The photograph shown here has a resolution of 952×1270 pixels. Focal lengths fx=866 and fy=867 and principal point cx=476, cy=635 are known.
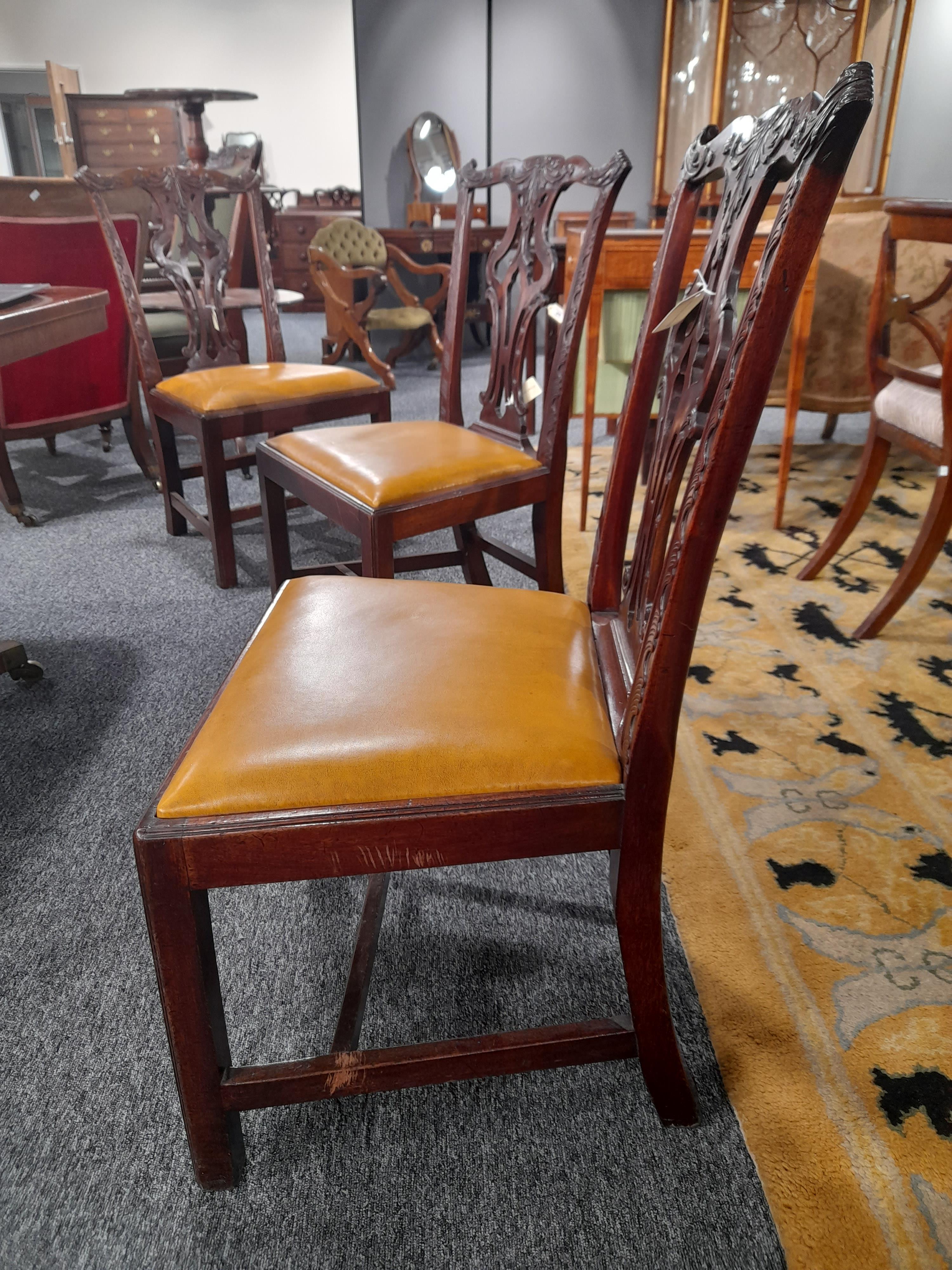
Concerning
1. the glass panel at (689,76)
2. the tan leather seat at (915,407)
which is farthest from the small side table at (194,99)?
the tan leather seat at (915,407)

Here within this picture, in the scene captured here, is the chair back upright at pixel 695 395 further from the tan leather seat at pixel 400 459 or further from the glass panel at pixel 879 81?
the glass panel at pixel 879 81

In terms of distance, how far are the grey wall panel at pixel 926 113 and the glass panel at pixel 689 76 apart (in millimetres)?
1330

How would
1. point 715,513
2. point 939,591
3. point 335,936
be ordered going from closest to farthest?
point 715,513, point 335,936, point 939,591

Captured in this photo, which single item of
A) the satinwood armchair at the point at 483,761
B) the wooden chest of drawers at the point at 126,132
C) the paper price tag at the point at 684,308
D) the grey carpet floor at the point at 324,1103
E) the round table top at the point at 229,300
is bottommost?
the grey carpet floor at the point at 324,1103

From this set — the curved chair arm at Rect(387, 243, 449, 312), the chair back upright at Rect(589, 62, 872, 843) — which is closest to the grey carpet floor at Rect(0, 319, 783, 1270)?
the chair back upright at Rect(589, 62, 872, 843)

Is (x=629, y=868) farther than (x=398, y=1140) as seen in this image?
No

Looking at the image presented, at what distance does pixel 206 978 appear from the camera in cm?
82

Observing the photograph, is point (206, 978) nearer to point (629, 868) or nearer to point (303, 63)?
point (629, 868)

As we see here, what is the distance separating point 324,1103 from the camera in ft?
3.36

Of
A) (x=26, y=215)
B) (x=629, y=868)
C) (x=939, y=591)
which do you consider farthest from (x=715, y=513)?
(x=26, y=215)

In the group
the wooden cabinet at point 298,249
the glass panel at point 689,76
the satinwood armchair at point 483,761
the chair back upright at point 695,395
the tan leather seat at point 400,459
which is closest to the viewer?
the chair back upright at point 695,395

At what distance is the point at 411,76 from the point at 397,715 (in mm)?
6400

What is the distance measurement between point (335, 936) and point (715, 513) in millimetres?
868

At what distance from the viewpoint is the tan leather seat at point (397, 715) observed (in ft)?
2.56
